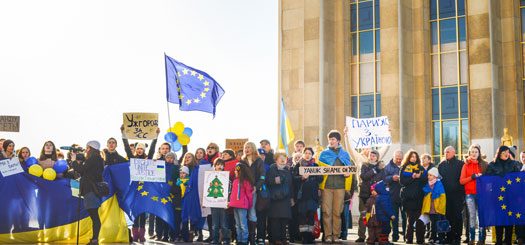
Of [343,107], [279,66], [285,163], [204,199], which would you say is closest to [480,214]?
[285,163]

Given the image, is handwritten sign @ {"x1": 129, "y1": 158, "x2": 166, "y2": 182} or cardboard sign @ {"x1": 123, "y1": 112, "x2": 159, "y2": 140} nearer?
handwritten sign @ {"x1": 129, "y1": 158, "x2": 166, "y2": 182}

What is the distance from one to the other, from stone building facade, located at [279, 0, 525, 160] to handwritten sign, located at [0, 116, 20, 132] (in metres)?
15.9

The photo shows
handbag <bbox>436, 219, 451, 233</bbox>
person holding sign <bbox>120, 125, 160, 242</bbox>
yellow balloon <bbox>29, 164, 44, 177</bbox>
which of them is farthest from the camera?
person holding sign <bbox>120, 125, 160, 242</bbox>

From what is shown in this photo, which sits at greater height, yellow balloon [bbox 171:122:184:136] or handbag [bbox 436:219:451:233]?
yellow balloon [bbox 171:122:184:136]

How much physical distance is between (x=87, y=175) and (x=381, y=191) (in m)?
5.93

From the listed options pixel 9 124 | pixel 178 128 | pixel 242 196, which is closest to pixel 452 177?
pixel 242 196

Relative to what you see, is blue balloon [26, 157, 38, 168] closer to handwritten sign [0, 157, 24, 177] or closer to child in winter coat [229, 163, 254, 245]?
handwritten sign [0, 157, 24, 177]

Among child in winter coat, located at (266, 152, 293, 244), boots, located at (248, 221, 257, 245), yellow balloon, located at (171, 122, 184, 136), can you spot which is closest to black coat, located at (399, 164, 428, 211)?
child in winter coat, located at (266, 152, 293, 244)

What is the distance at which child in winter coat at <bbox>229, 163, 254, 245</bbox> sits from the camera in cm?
1577

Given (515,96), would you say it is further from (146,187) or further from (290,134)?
(146,187)

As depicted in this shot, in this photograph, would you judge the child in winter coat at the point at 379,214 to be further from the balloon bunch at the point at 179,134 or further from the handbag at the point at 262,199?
the balloon bunch at the point at 179,134

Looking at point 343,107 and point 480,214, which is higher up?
point 343,107

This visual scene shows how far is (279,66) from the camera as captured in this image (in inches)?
1371

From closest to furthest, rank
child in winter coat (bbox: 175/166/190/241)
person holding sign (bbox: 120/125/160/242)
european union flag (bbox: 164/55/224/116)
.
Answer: person holding sign (bbox: 120/125/160/242) < child in winter coat (bbox: 175/166/190/241) < european union flag (bbox: 164/55/224/116)
